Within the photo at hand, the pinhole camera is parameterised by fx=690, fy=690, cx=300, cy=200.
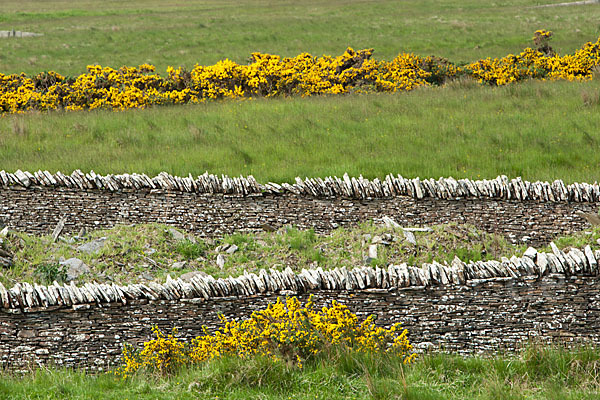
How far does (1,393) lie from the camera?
717 cm

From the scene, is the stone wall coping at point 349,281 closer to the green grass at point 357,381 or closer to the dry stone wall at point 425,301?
the dry stone wall at point 425,301

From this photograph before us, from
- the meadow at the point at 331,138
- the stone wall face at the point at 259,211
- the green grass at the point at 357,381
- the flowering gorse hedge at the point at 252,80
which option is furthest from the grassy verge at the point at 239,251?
the flowering gorse hedge at the point at 252,80

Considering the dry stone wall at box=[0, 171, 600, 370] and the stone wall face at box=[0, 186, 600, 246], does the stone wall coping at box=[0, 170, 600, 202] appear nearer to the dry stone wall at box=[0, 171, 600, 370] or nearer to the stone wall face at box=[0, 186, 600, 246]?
the stone wall face at box=[0, 186, 600, 246]

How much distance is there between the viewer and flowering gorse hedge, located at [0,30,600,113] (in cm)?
2405

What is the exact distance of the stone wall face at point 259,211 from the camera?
13.9m

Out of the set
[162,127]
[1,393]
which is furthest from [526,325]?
[162,127]

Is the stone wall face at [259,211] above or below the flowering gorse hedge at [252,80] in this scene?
below

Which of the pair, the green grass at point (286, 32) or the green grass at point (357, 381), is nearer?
the green grass at point (357, 381)

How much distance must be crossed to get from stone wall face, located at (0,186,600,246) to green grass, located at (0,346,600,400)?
20.3ft

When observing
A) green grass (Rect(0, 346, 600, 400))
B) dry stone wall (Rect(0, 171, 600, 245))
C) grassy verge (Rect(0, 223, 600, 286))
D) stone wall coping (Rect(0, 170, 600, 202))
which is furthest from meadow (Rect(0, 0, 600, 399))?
dry stone wall (Rect(0, 171, 600, 245))

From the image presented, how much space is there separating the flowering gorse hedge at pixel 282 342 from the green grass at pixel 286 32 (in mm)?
27664

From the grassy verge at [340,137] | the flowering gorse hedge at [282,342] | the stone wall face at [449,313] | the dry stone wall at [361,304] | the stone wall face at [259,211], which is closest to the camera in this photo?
the flowering gorse hedge at [282,342]

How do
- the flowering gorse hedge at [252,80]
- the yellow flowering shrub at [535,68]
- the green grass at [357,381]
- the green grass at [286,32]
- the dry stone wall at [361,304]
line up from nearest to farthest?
the green grass at [357,381] → the dry stone wall at [361,304] → the flowering gorse hedge at [252,80] → the yellow flowering shrub at [535,68] → the green grass at [286,32]

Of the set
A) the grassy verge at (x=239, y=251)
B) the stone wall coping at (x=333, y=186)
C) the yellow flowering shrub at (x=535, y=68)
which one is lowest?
the grassy verge at (x=239, y=251)
